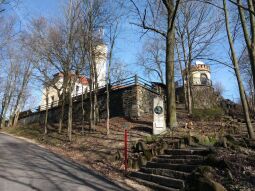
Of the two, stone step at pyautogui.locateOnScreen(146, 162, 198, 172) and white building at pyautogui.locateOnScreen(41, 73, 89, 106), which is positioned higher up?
white building at pyautogui.locateOnScreen(41, 73, 89, 106)

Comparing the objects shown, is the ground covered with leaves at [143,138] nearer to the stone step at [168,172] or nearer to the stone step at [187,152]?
the stone step at [187,152]

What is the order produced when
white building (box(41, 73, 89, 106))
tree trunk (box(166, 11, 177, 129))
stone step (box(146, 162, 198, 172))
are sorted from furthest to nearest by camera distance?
white building (box(41, 73, 89, 106)) → tree trunk (box(166, 11, 177, 129)) → stone step (box(146, 162, 198, 172))

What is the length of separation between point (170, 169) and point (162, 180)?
2.47 ft

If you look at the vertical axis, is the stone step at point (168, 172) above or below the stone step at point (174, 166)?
below

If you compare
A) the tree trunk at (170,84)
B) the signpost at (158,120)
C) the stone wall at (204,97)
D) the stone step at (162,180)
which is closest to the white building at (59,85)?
the signpost at (158,120)

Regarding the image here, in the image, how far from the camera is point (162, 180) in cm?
916

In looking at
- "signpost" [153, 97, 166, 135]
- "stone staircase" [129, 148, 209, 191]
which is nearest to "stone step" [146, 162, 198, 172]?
"stone staircase" [129, 148, 209, 191]

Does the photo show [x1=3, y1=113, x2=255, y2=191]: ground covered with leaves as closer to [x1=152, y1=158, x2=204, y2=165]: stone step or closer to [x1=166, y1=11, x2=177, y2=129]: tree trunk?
[x1=152, y1=158, x2=204, y2=165]: stone step

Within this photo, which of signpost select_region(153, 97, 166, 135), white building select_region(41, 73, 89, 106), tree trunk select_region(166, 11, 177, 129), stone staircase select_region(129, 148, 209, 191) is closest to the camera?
stone staircase select_region(129, 148, 209, 191)

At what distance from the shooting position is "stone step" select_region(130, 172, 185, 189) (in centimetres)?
850

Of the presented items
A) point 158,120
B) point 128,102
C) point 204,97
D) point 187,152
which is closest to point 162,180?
point 187,152

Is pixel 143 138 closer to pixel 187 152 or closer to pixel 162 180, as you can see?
Answer: pixel 187 152

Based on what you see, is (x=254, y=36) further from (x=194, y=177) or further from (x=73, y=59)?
(x=73, y=59)

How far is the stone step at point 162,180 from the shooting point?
8504mm
